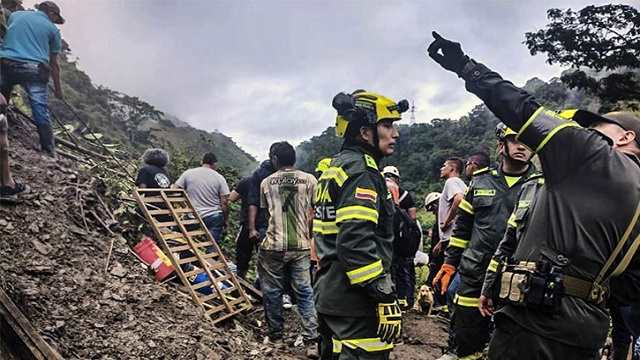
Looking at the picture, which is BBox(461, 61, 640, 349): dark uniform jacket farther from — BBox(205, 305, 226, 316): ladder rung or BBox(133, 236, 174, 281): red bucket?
BBox(133, 236, 174, 281): red bucket

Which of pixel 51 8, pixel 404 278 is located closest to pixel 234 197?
pixel 404 278

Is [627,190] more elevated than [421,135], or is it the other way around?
[421,135]

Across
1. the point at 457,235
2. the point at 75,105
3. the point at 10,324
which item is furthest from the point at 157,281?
the point at 75,105

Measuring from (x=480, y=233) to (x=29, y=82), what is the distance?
5.38 metres

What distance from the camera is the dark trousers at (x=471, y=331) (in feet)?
11.8

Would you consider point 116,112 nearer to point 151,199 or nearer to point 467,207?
point 151,199

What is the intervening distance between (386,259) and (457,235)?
4.72ft

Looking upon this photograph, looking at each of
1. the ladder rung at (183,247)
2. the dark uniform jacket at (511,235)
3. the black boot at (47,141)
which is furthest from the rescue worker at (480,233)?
the black boot at (47,141)

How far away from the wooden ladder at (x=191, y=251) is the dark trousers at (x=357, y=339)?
2.52m

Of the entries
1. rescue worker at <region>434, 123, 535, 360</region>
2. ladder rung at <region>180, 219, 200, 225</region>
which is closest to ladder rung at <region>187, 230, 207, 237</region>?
ladder rung at <region>180, 219, 200, 225</region>

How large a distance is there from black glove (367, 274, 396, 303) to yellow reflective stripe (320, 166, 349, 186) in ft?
1.92

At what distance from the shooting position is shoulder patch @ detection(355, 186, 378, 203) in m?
2.56

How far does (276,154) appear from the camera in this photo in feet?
16.6

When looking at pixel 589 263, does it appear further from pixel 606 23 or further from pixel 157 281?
pixel 606 23
